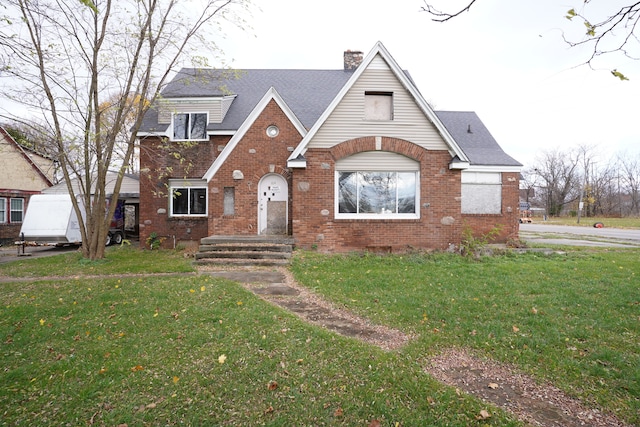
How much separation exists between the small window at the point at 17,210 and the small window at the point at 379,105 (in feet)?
74.6

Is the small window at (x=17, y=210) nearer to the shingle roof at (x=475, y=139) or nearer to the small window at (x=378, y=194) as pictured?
the small window at (x=378, y=194)

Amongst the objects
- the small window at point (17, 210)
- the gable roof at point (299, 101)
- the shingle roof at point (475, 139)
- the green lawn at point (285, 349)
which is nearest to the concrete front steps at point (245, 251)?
the green lawn at point (285, 349)

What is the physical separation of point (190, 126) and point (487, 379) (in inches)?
576

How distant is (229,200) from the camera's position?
42.0ft

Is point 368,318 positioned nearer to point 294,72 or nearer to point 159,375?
point 159,375

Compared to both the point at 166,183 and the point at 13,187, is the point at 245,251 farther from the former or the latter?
the point at 13,187

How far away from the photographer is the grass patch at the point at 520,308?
377cm

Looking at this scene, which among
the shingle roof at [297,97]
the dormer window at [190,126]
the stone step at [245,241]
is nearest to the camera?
the stone step at [245,241]

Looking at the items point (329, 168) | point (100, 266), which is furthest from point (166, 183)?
point (329, 168)

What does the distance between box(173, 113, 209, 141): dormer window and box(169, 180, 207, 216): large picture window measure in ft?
6.62

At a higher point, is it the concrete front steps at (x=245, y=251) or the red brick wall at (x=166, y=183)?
the red brick wall at (x=166, y=183)

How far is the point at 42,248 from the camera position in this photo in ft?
59.1

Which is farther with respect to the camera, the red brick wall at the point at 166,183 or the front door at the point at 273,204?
the red brick wall at the point at 166,183

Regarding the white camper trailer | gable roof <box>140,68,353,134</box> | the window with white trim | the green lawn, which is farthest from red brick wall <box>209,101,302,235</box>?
the white camper trailer
